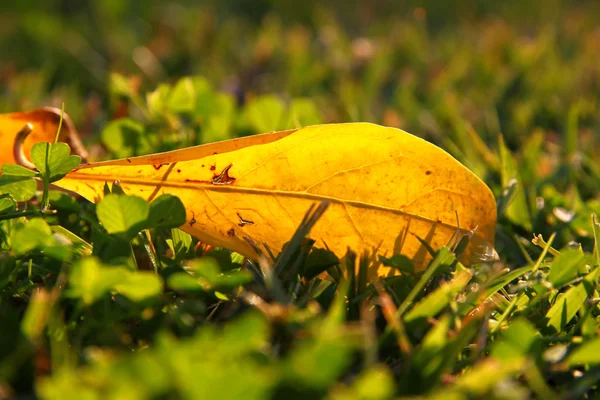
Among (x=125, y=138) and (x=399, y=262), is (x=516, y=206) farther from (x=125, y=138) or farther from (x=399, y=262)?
(x=125, y=138)

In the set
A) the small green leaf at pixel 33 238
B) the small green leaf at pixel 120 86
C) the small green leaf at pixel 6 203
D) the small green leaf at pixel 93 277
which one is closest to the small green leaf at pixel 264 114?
the small green leaf at pixel 120 86

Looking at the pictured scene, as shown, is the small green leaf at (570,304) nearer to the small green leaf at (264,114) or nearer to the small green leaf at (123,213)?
the small green leaf at (123,213)

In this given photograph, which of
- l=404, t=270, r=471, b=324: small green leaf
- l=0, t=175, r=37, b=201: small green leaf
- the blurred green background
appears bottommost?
the blurred green background

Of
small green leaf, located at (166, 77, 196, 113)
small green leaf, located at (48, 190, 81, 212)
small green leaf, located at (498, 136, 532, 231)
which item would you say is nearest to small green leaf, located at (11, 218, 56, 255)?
small green leaf, located at (48, 190, 81, 212)

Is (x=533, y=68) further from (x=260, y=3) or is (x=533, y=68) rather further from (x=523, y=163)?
(x=260, y=3)

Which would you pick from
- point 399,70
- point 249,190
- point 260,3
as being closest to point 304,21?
point 260,3

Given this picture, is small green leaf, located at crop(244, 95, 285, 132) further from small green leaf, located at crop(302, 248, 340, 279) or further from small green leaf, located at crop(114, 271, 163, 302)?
small green leaf, located at crop(114, 271, 163, 302)
